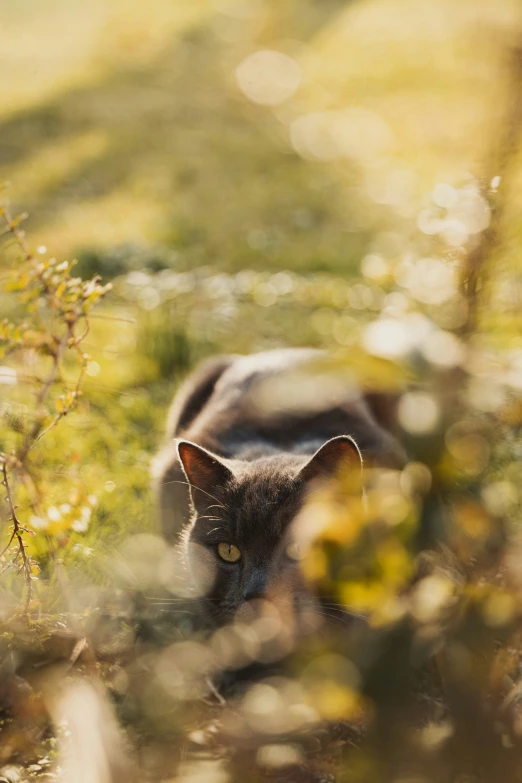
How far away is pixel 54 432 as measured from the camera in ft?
9.46

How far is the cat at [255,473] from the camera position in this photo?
1746 mm

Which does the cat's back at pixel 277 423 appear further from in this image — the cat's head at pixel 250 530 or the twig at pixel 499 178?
the twig at pixel 499 178

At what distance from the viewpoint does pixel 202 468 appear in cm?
193

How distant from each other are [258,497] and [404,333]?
0.99 metres

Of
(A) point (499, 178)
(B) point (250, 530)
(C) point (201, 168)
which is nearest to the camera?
(A) point (499, 178)

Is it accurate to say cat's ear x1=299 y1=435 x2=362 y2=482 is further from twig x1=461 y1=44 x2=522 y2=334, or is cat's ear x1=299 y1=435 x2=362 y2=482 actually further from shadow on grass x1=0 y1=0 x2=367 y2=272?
shadow on grass x1=0 y1=0 x2=367 y2=272

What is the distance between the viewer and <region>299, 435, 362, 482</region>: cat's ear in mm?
1641

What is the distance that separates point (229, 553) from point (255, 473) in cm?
22

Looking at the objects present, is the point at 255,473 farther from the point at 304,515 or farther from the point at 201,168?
the point at 201,168

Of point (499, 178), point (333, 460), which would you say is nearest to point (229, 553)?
point (333, 460)

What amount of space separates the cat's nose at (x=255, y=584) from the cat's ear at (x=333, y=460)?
248 millimetres

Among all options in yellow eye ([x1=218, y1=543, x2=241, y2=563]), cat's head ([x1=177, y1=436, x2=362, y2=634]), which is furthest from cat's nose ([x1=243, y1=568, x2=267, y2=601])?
yellow eye ([x1=218, y1=543, x2=241, y2=563])

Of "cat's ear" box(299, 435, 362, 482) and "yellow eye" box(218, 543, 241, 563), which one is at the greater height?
"cat's ear" box(299, 435, 362, 482)

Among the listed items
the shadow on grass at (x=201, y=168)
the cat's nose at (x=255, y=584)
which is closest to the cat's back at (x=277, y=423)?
the cat's nose at (x=255, y=584)
